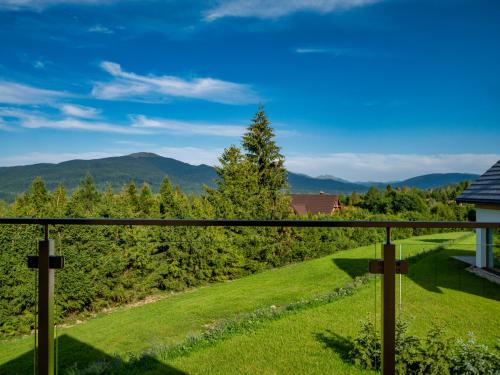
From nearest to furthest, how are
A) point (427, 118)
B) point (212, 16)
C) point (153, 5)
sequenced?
1. point (153, 5)
2. point (212, 16)
3. point (427, 118)

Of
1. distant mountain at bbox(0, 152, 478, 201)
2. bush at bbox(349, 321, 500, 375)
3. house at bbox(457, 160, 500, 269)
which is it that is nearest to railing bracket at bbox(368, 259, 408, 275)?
bush at bbox(349, 321, 500, 375)

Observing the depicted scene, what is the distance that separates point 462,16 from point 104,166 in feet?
158

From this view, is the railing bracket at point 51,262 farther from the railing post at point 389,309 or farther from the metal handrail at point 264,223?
the railing post at point 389,309

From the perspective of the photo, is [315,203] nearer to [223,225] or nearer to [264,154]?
[264,154]

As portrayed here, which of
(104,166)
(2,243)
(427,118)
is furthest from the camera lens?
(104,166)

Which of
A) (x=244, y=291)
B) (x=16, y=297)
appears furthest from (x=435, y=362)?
(x=16, y=297)

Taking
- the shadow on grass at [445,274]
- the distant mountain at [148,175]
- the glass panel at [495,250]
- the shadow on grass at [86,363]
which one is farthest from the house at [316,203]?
the shadow on grass at [86,363]

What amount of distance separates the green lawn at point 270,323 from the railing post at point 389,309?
0.11 m

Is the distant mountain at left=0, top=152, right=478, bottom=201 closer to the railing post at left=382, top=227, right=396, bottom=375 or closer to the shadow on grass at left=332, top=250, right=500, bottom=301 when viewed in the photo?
the shadow on grass at left=332, top=250, right=500, bottom=301

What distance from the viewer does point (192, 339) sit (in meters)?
2.15

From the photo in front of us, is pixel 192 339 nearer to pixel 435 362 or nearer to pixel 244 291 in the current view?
pixel 244 291

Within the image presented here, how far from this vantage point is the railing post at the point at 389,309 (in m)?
1.84

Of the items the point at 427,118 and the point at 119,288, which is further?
the point at 427,118

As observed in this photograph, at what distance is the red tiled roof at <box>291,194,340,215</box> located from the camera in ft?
132
